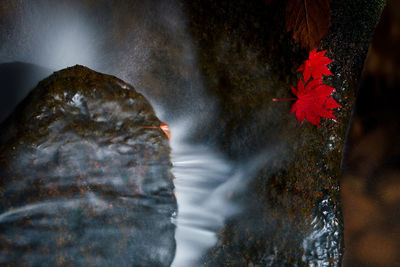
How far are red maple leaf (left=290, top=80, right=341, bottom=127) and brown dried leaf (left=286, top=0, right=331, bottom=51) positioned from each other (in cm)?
32

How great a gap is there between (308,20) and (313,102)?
0.68m

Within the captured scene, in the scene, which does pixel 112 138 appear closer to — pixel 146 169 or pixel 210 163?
pixel 146 169

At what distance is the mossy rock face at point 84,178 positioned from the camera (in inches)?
75.9

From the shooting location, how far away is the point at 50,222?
1974 mm

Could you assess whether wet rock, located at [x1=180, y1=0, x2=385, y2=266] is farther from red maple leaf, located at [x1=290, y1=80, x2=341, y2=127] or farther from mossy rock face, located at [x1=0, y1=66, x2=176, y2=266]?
mossy rock face, located at [x1=0, y1=66, x2=176, y2=266]

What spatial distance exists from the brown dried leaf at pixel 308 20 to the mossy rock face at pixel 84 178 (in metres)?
1.32

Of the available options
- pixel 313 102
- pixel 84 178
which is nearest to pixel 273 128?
pixel 313 102

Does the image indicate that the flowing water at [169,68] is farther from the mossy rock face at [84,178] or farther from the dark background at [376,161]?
the dark background at [376,161]

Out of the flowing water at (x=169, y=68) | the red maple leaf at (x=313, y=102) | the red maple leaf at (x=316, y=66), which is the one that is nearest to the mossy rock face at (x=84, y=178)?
the flowing water at (x=169, y=68)

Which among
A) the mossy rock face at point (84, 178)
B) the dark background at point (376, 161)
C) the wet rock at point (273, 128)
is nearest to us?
the mossy rock face at point (84, 178)

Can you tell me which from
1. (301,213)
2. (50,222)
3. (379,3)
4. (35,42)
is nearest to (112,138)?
(50,222)

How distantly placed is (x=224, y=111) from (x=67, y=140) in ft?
4.13

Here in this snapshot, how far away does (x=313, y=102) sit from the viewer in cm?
262

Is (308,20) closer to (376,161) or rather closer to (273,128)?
(273,128)
